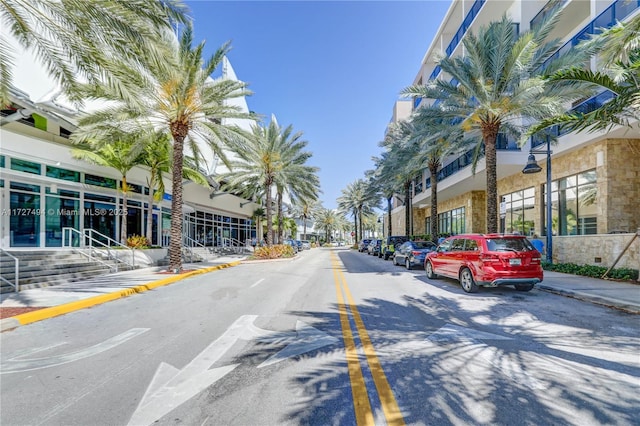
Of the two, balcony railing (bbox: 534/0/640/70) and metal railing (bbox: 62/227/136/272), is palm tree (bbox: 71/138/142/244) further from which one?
balcony railing (bbox: 534/0/640/70)

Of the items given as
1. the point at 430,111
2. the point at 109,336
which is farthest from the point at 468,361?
the point at 430,111

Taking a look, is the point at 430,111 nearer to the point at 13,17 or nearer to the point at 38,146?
the point at 13,17

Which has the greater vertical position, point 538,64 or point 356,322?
point 538,64

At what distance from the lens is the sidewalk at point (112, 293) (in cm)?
741

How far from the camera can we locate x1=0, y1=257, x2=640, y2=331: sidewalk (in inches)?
292

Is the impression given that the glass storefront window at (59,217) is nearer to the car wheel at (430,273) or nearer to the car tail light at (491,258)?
the car wheel at (430,273)

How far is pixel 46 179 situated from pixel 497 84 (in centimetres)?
2061

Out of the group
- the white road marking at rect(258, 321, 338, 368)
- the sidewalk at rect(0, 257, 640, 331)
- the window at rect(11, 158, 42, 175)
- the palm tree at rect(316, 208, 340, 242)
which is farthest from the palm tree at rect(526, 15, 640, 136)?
the palm tree at rect(316, 208, 340, 242)

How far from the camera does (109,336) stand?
5.69 meters

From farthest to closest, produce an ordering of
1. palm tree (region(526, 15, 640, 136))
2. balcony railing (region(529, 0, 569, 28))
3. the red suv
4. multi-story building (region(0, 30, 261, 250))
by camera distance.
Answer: balcony railing (region(529, 0, 569, 28)) < multi-story building (region(0, 30, 261, 250)) < the red suv < palm tree (region(526, 15, 640, 136))

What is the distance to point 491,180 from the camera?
48.5 ft

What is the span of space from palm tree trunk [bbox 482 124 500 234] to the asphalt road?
7.19 metres

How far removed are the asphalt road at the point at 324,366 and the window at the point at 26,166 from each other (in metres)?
11.0

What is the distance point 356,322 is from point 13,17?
33.1ft
